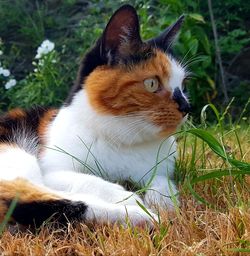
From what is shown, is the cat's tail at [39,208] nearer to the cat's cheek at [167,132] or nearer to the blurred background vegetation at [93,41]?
the cat's cheek at [167,132]

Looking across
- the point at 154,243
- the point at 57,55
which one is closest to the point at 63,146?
the point at 154,243


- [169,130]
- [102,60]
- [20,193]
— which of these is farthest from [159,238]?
[102,60]

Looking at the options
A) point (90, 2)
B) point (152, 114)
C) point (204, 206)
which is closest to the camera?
point (204, 206)

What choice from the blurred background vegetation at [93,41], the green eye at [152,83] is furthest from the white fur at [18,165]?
the blurred background vegetation at [93,41]

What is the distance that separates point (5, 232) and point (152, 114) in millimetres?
619

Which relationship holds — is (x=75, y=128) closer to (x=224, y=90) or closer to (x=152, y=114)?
(x=152, y=114)

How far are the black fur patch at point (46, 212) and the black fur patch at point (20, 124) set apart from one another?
1.81ft

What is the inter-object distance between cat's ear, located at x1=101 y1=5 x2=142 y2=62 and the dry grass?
614mm

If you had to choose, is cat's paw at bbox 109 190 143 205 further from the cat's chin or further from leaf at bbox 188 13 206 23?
leaf at bbox 188 13 206 23

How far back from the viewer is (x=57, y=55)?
4027 millimetres

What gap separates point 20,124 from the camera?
2123mm

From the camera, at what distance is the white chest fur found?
188 centimetres

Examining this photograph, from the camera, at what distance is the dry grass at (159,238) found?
4.45 ft

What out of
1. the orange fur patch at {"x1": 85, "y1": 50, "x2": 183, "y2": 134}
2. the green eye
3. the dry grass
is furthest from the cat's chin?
the dry grass
